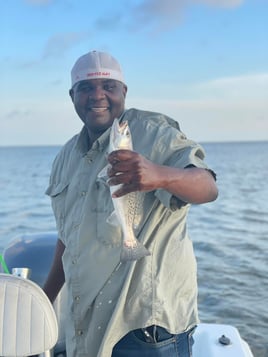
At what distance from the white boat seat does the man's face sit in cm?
95

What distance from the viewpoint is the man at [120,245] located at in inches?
96.5

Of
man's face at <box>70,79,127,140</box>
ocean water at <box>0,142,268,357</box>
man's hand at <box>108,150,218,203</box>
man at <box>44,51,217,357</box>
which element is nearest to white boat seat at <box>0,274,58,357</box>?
man at <box>44,51,217,357</box>

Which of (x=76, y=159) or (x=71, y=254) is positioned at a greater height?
(x=76, y=159)

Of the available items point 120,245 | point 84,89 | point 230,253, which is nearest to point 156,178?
point 120,245

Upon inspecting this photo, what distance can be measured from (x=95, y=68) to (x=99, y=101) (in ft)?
0.60

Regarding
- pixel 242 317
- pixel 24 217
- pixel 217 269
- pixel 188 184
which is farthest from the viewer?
pixel 24 217

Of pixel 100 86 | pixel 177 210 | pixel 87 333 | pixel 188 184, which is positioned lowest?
pixel 87 333

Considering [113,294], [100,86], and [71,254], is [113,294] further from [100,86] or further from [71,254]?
[100,86]

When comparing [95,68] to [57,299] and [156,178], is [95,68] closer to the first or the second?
[156,178]

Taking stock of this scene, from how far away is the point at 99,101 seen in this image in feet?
8.71

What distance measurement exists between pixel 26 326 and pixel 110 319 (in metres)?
0.43

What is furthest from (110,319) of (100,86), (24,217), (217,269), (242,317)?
(24,217)

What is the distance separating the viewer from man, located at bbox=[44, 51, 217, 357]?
2451mm

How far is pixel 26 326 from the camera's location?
233cm
